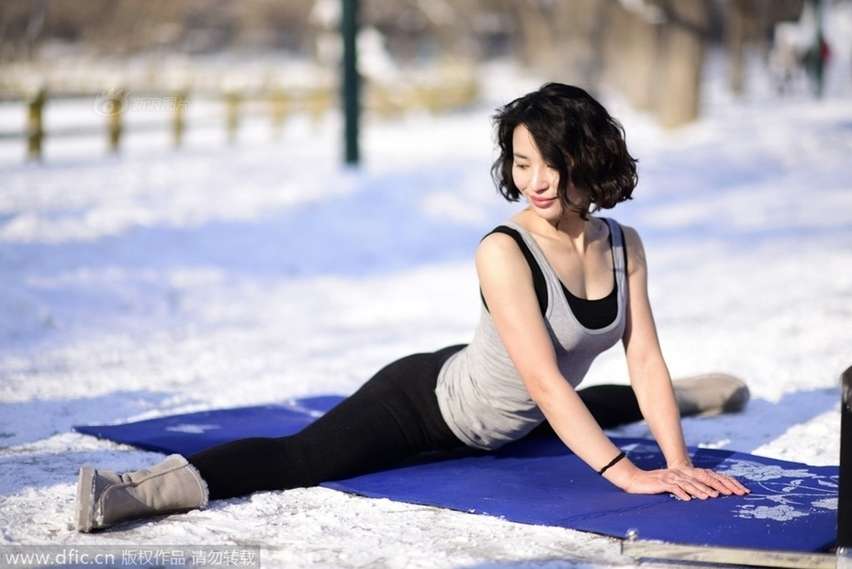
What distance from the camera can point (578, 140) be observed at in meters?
3.42

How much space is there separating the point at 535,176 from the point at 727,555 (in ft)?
3.84

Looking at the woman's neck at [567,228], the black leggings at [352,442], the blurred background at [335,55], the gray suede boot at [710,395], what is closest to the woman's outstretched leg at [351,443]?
the black leggings at [352,442]

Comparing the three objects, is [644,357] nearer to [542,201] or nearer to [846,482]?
[542,201]

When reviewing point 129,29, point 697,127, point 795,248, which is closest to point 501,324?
point 795,248

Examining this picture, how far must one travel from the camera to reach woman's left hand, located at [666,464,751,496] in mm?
3408

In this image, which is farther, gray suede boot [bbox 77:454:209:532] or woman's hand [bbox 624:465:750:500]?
woman's hand [bbox 624:465:750:500]

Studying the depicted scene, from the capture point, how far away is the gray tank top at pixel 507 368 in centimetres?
349

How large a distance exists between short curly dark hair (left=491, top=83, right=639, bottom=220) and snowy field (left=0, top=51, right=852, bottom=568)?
96cm

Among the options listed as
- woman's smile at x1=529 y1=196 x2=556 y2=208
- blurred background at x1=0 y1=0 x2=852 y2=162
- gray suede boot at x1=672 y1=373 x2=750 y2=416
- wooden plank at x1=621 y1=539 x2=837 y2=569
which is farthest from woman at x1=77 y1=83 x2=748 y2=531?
blurred background at x1=0 y1=0 x2=852 y2=162

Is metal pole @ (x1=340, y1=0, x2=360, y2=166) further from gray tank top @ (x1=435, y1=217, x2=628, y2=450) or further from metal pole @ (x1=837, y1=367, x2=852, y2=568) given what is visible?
metal pole @ (x1=837, y1=367, x2=852, y2=568)

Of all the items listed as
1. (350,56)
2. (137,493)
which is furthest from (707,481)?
(350,56)

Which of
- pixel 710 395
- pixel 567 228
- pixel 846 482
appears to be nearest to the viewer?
pixel 846 482

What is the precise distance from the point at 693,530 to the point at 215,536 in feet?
4.00

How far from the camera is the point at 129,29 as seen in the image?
28453 millimetres
